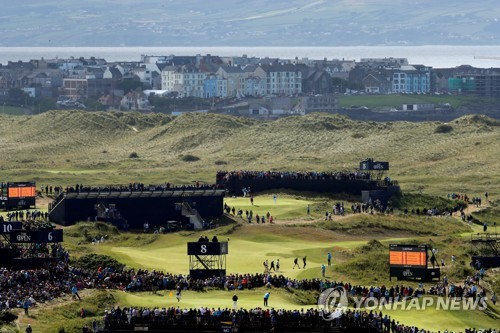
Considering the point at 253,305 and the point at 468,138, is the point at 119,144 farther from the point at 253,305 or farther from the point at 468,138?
the point at 253,305

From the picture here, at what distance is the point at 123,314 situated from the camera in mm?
58812

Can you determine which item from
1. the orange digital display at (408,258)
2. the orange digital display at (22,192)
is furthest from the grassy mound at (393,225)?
the orange digital display at (408,258)

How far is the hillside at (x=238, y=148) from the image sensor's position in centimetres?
14412

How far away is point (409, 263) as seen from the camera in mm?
76250

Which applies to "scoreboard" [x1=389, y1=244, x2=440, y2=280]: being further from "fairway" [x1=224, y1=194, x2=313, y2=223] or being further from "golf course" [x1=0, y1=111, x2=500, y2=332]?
"fairway" [x1=224, y1=194, x2=313, y2=223]

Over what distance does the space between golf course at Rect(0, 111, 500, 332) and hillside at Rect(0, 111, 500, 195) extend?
221mm

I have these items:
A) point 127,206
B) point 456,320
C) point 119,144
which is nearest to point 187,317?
point 456,320

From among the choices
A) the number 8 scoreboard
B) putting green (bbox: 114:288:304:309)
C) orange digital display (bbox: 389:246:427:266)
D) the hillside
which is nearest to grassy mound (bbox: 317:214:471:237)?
the number 8 scoreboard

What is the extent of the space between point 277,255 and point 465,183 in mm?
51185

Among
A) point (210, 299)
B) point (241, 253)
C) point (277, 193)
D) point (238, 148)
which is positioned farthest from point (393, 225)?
point (238, 148)

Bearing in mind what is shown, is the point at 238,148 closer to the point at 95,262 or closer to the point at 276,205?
the point at 276,205

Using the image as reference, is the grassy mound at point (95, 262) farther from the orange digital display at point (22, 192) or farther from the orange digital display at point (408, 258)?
the orange digital display at point (22, 192)

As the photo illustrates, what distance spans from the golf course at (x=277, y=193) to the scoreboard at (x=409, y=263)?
0.53m

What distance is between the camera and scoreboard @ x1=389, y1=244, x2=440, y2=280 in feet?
249
